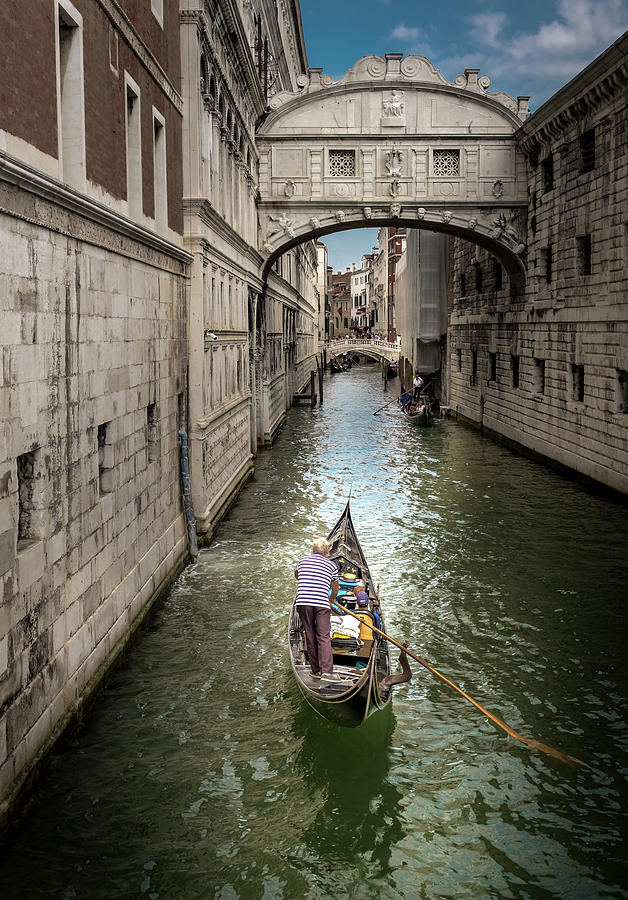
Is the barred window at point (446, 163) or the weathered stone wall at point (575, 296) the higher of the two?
the barred window at point (446, 163)

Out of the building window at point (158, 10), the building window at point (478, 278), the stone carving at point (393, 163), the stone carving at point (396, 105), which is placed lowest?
the building window at point (478, 278)

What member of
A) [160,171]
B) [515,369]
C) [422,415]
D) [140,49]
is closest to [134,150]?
[140,49]

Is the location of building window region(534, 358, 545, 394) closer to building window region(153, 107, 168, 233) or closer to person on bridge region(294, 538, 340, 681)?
building window region(153, 107, 168, 233)

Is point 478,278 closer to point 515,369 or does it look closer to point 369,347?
point 515,369

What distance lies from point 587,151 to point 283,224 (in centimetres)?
733

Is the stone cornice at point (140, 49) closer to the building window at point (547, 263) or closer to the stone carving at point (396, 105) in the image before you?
the stone carving at point (396, 105)

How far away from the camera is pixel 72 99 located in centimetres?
723

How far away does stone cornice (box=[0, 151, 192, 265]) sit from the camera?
538cm

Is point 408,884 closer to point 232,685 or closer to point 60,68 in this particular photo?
point 232,685

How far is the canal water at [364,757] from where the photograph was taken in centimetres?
544

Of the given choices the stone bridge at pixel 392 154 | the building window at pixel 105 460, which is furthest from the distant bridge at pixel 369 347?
the building window at pixel 105 460

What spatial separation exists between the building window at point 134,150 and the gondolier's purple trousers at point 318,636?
4643 millimetres

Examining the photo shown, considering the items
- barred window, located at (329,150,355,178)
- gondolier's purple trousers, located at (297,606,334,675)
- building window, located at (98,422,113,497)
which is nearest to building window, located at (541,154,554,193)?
barred window, located at (329,150,355,178)

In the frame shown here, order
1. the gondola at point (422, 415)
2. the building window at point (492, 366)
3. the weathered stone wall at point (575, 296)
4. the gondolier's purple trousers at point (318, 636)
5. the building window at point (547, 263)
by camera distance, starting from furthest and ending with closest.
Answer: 1. the gondola at point (422, 415)
2. the building window at point (492, 366)
3. the building window at point (547, 263)
4. the weathered stone wall at point (575, 296)
5. the gondolier's purple trousers at point (318, 636)
